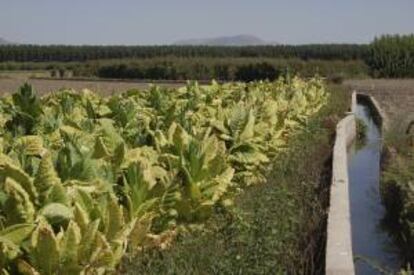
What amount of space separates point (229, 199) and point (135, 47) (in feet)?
316

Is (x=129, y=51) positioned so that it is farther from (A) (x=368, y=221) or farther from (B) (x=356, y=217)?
(A) (x=368, y=221)

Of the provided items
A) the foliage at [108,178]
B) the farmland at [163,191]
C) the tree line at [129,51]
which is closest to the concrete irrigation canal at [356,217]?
the farmland at [163,191]

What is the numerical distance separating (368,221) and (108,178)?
525 cm

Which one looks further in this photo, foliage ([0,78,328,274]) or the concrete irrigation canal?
the concrete irrigation canal

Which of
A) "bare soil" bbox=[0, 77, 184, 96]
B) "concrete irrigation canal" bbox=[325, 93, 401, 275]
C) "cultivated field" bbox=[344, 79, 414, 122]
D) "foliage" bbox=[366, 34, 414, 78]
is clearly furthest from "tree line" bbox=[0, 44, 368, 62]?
"concrete irrigation canal" bbox=[325, 93, 401, 275]

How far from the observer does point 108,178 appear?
4406 mm

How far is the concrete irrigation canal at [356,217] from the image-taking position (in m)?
5.09

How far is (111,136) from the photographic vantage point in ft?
17.5

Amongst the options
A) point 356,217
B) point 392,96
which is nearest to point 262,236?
point 356,217

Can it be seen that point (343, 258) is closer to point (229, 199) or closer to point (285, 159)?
point (229, 199)

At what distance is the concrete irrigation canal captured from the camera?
5.09 m

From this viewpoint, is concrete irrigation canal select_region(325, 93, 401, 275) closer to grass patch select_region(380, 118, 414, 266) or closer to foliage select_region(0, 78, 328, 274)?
grass patch select_region(380, 118, 414, 266)

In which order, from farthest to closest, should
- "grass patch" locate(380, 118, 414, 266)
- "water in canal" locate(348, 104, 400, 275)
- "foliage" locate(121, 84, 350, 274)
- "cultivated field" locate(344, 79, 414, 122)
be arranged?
"cultivated field" locate(344, 79, 414, 122), "grass patch" locate(380, 118, 414, 266), "water in canal" locate(348, 104, 400, 275), "foliage" locate(121, 84, 350, 274)

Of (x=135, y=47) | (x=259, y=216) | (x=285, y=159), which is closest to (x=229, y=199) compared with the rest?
(x=259, y=216)
